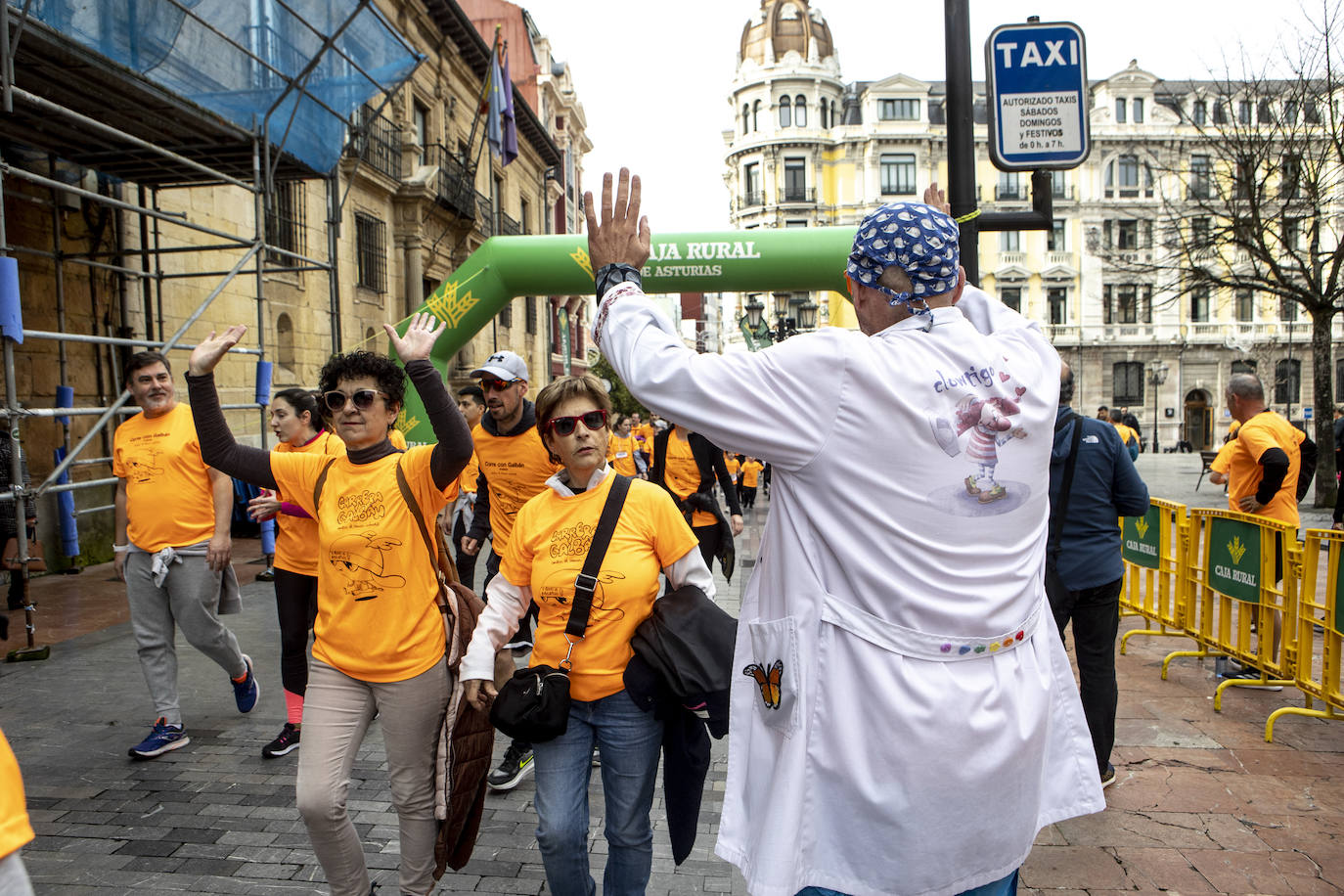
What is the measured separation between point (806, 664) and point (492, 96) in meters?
19.7

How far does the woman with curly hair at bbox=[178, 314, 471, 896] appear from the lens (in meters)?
2.91

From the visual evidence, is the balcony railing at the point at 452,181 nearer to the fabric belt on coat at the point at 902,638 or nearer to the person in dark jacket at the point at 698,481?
the person in dark jacket at the point at 698,481

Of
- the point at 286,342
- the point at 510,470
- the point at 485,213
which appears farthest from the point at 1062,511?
the point at 485,213

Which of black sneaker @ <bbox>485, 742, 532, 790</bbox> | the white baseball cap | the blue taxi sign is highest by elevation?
the blue taxi sign

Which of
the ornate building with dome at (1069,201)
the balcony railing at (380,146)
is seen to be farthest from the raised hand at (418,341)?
the ornate building with dome at (1069,201)

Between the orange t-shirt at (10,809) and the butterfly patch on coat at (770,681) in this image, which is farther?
the butterfly patch on coat at (770,681)

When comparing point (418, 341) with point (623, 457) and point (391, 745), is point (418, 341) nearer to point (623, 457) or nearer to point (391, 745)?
point (391, 745)

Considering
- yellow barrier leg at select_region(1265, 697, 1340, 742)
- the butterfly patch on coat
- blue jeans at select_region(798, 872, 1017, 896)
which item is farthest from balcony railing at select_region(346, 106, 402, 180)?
blue jeans at select_region(798, 872, 1017, 896)

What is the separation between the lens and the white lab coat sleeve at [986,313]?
2.07m

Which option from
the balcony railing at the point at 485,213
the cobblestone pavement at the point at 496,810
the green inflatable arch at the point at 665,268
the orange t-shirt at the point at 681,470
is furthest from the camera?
the balcony railing at the point at 485,213

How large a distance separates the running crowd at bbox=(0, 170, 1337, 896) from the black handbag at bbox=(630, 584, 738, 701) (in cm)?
6

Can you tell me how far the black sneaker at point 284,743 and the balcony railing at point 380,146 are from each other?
14.0 m

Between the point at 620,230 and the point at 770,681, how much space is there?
94cm

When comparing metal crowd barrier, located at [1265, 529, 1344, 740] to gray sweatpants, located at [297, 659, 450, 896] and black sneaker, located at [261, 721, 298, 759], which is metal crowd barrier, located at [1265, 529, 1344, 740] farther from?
black sneaker, located at [261, 721, 298, 759]
